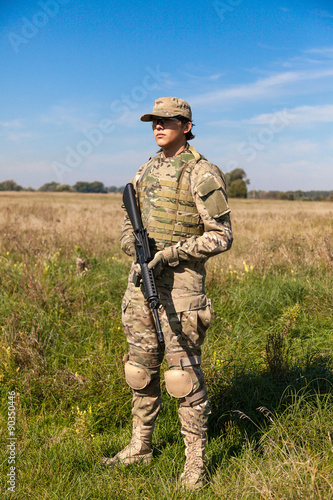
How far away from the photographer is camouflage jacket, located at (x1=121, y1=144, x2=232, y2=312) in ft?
8.29

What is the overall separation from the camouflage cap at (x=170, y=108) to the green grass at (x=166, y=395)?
1.99 metres

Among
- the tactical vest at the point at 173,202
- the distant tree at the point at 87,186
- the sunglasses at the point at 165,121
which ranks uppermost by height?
the distant tree at the point at 87,186

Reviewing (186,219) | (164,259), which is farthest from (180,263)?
(186,219)

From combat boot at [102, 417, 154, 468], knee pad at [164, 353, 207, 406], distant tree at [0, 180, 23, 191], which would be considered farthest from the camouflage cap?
distant tree at [0, 180, 23, 191]

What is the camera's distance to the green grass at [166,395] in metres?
2.47

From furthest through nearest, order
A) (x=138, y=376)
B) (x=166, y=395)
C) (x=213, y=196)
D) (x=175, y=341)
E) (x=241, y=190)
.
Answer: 1. (x=241, y=190)
2. (x=166, y=395)
3. (x=138, y=376)
4. (x=175, y=341)
5. (x=213, y=196)

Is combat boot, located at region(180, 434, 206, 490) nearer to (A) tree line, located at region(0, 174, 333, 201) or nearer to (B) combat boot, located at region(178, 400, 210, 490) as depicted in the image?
(B) combat boot, located at region(178, 400, 210, 490)

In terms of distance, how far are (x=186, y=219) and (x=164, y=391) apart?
165 cm

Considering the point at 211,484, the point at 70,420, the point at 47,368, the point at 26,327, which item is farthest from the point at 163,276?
the point at 26,327

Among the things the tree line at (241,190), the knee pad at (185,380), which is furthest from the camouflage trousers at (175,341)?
the tree line at (241,190)

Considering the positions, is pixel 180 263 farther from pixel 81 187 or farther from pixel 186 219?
pixel 81 187

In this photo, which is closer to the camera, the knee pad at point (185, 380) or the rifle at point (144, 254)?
the rifle at point (144, 254)

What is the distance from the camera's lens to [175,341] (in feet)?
8.63

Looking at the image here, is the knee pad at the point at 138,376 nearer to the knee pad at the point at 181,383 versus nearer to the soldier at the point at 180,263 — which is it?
the soldier at the point at 180,263
